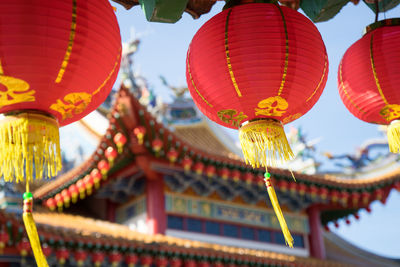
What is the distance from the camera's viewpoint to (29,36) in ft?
5.40

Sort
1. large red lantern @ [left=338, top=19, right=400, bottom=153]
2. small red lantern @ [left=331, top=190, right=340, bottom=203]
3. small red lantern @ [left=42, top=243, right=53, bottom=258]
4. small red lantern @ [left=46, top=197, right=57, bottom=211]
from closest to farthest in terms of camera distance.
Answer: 1. large red lantern @ [left=338, top=19, right=400, bottom=153]
2. small red lantern @ [left=42, top=243, right=53, bottom=258]
3. small red lantern @ [left=46, top=197, right=57, bottom=211]
4. small red lantern @ [left=331, top=190, right=340, bottom=203]

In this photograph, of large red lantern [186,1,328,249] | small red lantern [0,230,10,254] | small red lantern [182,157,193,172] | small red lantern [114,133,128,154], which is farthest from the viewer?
small red lantern [182,157,193,172]

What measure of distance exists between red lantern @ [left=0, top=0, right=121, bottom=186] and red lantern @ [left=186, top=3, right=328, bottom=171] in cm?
42

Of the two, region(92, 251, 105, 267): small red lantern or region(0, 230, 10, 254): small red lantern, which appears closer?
region(0, 230, 10, 254): small red lantern

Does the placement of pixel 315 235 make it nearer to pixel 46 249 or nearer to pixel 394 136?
pixel 46 249

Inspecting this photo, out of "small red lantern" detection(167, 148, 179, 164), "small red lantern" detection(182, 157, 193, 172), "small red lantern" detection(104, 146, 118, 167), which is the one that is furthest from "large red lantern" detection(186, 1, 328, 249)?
"small red lantern" detection(182, 157, 193, 172)

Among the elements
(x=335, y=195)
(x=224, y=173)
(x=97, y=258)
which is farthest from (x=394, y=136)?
(x=335, y=195)

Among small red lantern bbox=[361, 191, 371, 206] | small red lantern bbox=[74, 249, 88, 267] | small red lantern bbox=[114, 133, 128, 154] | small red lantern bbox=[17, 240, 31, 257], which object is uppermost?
small red lantern bbox=[114, 133, 128, 154]

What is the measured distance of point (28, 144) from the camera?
5.96 ft

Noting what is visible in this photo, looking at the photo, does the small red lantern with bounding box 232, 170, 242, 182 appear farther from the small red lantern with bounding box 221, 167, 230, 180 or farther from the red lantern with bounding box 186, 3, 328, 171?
the red lantern with bounding box 186, 3, 328, 171

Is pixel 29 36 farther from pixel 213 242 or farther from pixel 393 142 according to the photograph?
pixel 213 242

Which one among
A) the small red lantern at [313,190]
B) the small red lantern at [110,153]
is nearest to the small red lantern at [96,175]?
the small red lantern at [110,153]

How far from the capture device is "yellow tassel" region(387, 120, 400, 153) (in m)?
2.43

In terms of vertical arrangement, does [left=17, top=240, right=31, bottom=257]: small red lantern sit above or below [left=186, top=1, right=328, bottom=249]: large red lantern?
below
